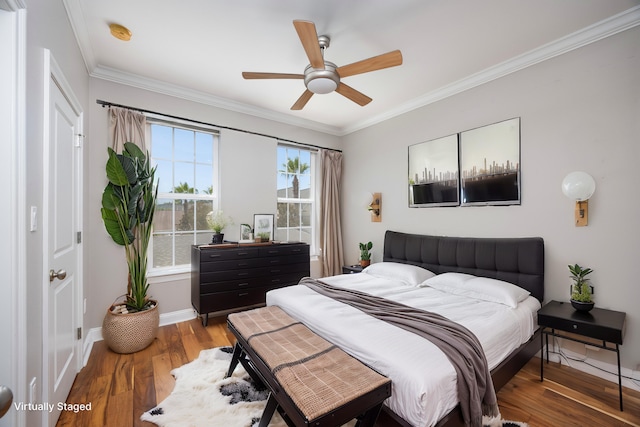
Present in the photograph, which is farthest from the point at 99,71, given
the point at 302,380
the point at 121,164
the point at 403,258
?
the point at 403,258

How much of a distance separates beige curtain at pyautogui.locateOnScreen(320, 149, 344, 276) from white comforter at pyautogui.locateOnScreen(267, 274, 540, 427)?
1.64 metres

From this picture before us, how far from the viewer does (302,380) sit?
1361mm

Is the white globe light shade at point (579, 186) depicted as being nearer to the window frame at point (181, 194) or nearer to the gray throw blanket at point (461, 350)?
the gray throw blanket at point (461, 350)

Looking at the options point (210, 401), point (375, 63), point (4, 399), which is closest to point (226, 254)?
point (210, 401)

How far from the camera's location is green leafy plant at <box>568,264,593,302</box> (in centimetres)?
219

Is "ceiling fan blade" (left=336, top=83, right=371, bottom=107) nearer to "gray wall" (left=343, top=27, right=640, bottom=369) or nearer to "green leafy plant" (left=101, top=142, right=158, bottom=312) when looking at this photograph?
"gray wall" (left=343, top=27, right=640, bottom=369)

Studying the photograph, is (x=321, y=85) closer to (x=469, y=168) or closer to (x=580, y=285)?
→ (x=469, y=168)

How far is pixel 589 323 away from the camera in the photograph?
1975 mm

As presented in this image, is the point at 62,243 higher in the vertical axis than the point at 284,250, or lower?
higher

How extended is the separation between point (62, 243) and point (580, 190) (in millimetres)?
4021

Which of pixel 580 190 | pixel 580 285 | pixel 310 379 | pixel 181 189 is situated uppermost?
pixel 181 189

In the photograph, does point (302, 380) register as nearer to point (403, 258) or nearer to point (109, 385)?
point (109, 385)

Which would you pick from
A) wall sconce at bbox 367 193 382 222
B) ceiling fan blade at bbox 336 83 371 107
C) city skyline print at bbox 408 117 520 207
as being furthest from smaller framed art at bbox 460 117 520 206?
ceiling fan blade at bbox 336 83 371 107

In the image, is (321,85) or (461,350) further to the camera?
(321,85)
